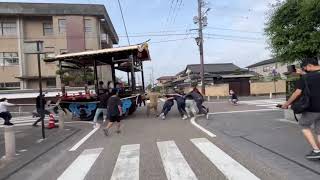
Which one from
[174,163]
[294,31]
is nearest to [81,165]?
[174,163]

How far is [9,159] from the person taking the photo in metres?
10.4

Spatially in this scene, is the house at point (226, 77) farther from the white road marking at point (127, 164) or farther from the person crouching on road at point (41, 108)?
the white road marking at point (127, 164)

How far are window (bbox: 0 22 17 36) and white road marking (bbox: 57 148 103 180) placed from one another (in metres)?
40.1

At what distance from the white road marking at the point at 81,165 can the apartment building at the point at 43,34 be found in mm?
37424

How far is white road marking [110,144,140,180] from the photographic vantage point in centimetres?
763

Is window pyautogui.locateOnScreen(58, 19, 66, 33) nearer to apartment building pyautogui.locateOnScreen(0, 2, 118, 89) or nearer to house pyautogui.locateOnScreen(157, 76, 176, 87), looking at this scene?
apartment building pyautogui.locateOnScreen(0, 2, 118, 89)

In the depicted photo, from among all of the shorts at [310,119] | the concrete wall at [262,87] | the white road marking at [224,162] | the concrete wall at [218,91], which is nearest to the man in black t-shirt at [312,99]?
the shorts at [310,119]

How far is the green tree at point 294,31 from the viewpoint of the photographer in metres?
15.3

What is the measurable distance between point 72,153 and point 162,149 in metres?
2.30

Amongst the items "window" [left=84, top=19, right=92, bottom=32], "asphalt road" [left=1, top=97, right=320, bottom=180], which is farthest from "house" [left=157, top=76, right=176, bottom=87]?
"asphalt road" [left=1, top=97, right=320, bottom=180]

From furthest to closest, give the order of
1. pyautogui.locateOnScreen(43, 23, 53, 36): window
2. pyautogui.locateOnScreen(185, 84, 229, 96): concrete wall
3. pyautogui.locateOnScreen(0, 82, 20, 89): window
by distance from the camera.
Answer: pyautogui.locateOnScreen(185, 84, 229, 96): concrete wall
pyautogui.locateOnScreen(43, 23, 53, 36): window
pyautogui.locateOnScreen(0, 82, 20, 89): window

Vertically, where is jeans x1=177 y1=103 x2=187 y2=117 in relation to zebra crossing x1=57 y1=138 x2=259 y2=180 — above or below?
above

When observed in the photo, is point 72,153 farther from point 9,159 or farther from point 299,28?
point 299,28

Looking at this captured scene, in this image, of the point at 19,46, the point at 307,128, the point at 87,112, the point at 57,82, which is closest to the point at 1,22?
the point at 19,46
